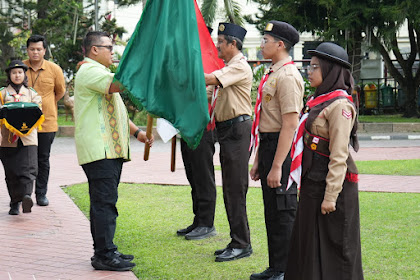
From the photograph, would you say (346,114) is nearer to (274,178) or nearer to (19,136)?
(274,178)

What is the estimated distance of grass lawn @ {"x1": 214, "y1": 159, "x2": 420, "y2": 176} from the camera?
11384mm

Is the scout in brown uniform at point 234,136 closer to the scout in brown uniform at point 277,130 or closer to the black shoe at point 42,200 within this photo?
the scout in brown uniform at point 277,130

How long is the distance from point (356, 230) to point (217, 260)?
184 cm

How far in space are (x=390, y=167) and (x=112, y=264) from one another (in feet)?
24.5

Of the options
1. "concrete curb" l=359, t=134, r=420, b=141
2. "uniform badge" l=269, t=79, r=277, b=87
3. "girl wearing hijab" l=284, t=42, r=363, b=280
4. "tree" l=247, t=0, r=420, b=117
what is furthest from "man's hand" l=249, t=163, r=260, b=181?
"tree" l=247, t=0, r=420, b=117

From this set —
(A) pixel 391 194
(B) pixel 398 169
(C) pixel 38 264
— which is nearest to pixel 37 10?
(B) pixel 398 169

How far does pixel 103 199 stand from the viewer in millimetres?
5746

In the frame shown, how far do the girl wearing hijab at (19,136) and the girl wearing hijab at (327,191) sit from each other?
444 cm

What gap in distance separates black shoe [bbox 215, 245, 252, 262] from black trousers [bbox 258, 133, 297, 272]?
65 centimetres

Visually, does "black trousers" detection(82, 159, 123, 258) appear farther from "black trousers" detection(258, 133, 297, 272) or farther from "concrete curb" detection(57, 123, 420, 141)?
"concrete curb" detection(57, 123, 420, 141)

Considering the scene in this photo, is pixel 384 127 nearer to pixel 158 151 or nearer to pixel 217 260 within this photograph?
pixel 158 151

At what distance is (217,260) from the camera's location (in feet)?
19.6

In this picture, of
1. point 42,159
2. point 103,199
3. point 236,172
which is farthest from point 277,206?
point 42,159

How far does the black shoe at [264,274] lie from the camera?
5.38 meters
